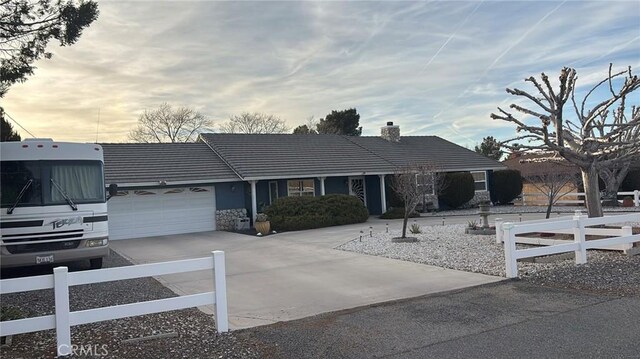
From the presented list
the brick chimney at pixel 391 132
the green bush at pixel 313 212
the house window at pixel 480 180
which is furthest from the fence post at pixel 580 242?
the brick chimney at pixel 391 132

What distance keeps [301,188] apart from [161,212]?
287 inches

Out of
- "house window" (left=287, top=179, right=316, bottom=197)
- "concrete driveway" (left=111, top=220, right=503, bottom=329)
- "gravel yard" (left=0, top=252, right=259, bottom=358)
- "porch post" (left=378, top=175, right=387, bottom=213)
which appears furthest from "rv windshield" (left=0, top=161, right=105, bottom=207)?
"porch post" (left=378, top=175, right=387, bottom=213)

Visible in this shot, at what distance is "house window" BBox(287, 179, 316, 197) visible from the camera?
82.5ft

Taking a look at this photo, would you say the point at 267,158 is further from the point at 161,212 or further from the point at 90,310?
the point at 90,310

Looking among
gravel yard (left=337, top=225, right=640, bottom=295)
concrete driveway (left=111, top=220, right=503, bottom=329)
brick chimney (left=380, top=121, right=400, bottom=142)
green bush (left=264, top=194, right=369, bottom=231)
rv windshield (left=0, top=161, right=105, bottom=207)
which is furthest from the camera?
brick chimney (left=380, top=121, right=400, bottom=142)

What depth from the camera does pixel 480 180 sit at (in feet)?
102

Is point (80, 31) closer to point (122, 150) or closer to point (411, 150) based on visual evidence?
point (122, 150)

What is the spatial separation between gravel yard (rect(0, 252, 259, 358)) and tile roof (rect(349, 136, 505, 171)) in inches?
869

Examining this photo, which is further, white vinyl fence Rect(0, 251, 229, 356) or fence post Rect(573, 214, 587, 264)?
fence post Rect(573, 214, 587, 264)

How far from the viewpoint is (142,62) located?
14289mm

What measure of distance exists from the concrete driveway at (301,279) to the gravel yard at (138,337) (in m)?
0.63

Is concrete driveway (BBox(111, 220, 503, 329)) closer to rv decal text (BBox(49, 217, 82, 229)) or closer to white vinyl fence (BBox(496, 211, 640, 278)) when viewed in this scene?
white vinyl fence (BBox(496, 211, 640, 278))

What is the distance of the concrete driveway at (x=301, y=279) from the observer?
297 inches

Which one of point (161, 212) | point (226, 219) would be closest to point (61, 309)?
point (161, 212)
